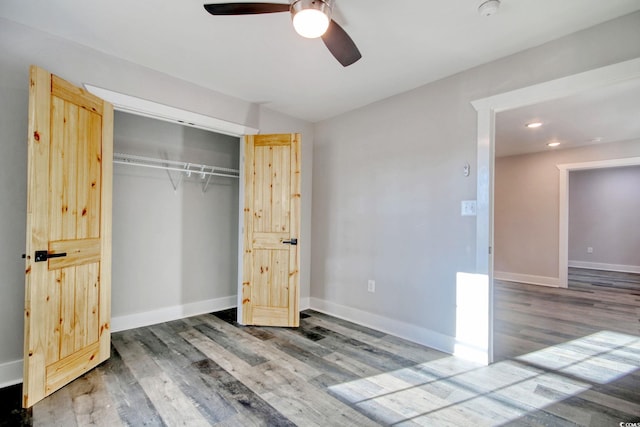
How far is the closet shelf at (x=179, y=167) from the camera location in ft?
10.2

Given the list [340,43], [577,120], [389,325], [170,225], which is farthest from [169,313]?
[577,120]

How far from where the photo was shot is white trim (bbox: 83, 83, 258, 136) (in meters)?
2.50

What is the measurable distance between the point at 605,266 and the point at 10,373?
10452mm

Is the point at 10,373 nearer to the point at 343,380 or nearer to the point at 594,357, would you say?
the point at 343,380

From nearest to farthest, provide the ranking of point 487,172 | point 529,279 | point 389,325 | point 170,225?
point 487,172
point 389,325
point 170,225
point 529,279

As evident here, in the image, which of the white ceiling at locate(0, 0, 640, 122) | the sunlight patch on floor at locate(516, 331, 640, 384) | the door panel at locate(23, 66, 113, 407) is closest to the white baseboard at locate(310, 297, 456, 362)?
the sunlight patch on floor at locate(516, 331, 640, 384)

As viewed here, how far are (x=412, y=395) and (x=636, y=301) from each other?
190 inches

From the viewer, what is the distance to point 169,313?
11.3 ft

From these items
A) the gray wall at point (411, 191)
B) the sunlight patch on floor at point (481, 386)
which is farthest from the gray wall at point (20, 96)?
the sunlight patch on floor at point (481, 386)

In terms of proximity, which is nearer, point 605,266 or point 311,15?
point 311,15

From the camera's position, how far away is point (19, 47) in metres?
2.12

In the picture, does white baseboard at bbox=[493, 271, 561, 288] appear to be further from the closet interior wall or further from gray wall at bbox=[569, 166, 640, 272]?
the closet interior wall

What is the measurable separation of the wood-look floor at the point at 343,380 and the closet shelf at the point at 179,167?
A: 1.74 metres

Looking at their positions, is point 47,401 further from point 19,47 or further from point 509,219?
point 509,219
